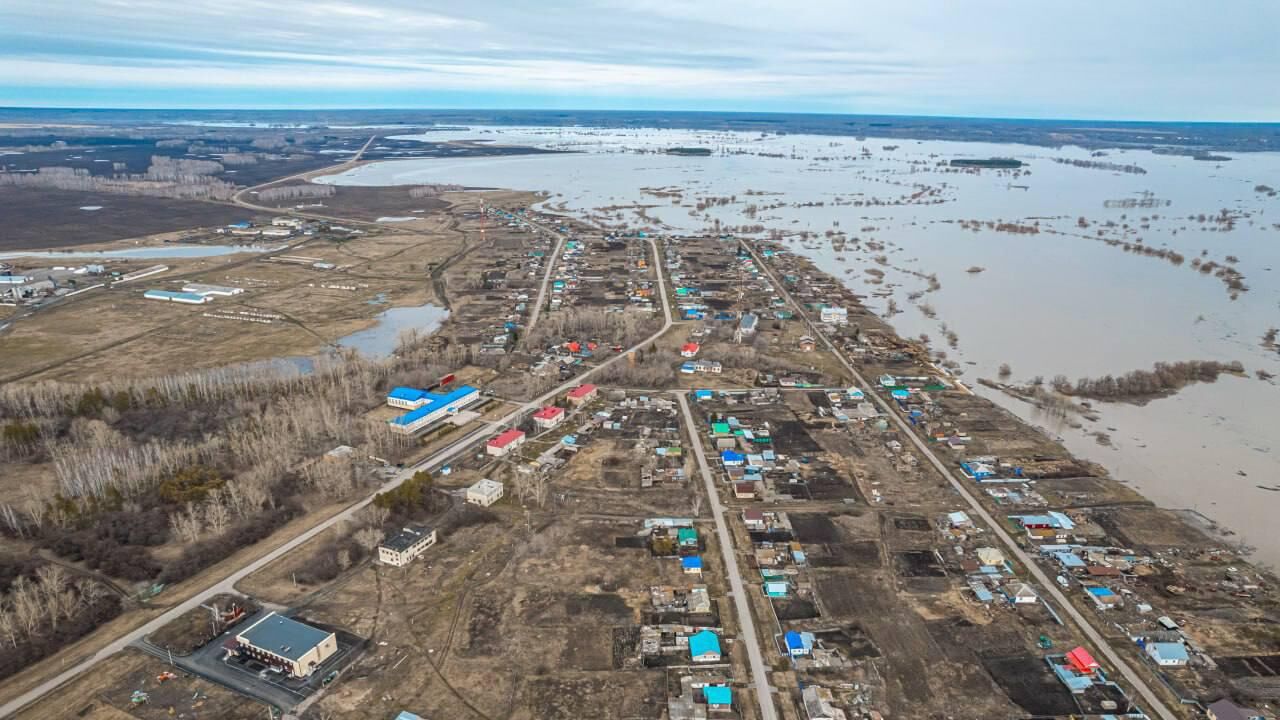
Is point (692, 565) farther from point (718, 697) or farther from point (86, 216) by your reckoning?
point (86, 216)

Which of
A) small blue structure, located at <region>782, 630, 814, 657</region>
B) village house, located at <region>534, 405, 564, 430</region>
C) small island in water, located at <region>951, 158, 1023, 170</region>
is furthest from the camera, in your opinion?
small island in water, located at <region>951, 158, 1023, 170</region>

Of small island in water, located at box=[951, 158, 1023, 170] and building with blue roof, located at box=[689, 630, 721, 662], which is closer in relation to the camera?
building with blue roof, located at box=[689, 630, 721, 662]

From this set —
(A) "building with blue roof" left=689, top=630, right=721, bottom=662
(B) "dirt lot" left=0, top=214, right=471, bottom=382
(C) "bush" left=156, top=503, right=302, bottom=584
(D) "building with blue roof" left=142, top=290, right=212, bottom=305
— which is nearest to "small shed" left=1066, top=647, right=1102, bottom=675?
(A) "building with blue roof" left=689, top=630, right=721, bottom=662

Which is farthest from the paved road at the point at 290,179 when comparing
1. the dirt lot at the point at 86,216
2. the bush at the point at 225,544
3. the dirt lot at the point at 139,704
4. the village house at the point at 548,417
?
the dirt lot at the point at 139,704

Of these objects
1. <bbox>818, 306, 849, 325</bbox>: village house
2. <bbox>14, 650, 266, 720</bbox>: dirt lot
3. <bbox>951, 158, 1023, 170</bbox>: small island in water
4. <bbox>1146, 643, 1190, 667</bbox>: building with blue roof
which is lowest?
<bbox>14, 650, 266, 720</bbox>: dirt lot

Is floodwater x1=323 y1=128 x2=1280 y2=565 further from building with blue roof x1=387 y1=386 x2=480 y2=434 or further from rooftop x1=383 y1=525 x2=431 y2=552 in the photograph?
rooftop x1=383 y1=525 x2=431 y2=552

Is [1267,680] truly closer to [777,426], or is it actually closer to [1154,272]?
[777,426]

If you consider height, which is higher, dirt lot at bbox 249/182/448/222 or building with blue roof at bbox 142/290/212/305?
dirt lot at bbox 249/182/448/222
